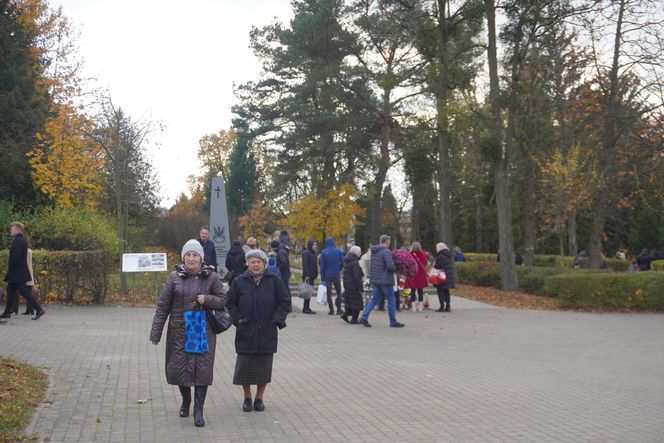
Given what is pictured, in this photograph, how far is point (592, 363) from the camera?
12219mm

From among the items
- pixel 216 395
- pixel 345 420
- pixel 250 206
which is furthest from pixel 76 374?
pixel 250 206

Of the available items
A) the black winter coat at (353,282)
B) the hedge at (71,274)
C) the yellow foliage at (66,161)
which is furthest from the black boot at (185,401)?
the yellow foliage at (66,161)

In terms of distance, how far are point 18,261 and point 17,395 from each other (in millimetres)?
7997

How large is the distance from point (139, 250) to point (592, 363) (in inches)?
1121

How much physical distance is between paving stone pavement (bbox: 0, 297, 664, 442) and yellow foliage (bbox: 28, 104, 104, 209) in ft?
39.8

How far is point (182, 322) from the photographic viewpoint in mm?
7457

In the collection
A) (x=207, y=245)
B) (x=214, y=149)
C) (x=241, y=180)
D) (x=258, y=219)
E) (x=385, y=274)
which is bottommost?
(x=385, y=274)

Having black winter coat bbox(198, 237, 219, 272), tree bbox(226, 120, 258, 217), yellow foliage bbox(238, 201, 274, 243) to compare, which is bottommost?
black winter coat bbox(198, 237, 219, 272)

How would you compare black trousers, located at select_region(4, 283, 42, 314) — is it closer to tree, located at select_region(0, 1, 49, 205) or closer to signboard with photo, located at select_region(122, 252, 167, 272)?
signboard with photo, located at select_region(122, 252, 167, 272)

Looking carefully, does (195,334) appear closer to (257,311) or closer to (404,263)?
(257,311)

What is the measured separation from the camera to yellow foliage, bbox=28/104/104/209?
27973 millimetres

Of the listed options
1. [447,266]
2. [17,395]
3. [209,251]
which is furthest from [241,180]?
[17,395]

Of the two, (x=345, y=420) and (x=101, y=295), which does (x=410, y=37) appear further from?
→ (x=345, y=420)

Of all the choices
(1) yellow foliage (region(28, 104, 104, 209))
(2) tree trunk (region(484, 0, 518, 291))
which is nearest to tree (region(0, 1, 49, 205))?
(1) yellow foliage (region(28, 104, 104, 209))
